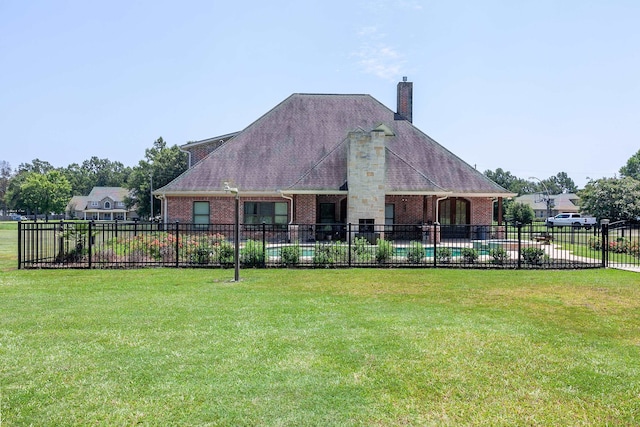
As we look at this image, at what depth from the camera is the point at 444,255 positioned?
1444cm

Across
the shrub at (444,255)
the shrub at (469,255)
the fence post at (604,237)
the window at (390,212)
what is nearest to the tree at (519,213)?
the window at (390,212)

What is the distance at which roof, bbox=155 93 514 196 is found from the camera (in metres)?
24.2

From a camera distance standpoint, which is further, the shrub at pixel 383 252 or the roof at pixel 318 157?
the roof at pixel 318 157

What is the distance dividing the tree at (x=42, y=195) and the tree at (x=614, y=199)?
8060 centimetres

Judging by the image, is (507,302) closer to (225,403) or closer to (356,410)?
(356,410)

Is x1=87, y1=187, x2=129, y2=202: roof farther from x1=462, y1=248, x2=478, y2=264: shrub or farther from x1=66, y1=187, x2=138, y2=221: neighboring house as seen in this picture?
x1=462, y1=248, x2=478, y2=264: shrub

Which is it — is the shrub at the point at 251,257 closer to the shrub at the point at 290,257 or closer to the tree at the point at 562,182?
the shrub at the point at 290,257

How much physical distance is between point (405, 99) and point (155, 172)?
110ft

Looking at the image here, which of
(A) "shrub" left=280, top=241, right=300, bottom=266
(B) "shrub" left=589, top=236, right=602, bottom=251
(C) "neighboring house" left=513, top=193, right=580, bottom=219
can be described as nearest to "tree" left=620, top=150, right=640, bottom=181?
(C) "neighboring house" left=513, top=193, right=580, bottom=219

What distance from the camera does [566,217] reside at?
203ft

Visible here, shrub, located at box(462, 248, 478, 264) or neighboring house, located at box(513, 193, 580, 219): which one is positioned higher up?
neighboring house, located at box(513, 193, 580, 219)

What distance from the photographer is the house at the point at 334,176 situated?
22.5 m

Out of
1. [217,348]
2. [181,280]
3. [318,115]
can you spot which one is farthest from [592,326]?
[318,115]

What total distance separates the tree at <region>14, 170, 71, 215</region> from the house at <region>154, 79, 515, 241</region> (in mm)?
60551
